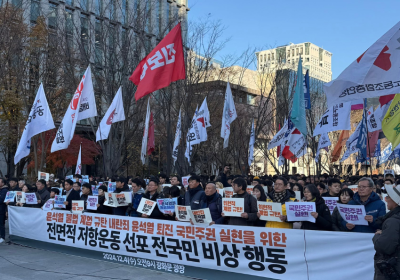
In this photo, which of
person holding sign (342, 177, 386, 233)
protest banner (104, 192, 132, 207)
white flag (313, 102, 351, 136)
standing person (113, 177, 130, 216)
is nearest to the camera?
person holding sign (342, 177, 386, 233)

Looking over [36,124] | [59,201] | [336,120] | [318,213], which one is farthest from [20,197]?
[336,120]

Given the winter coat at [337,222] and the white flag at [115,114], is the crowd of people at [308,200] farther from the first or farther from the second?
the white flag at [115,114]

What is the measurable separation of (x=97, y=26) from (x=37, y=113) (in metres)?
11.5

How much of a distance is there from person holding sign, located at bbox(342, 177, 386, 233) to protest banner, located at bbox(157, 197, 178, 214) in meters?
3.15

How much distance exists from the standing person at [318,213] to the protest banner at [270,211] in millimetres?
455

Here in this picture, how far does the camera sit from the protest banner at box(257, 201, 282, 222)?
6609 mm

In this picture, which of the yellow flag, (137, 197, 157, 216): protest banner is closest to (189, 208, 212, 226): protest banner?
(137, 197, 157, 216): protest banner

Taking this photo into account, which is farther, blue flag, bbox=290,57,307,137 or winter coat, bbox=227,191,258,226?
blue flag, bbox=290,57,307,137

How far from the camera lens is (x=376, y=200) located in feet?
19.8

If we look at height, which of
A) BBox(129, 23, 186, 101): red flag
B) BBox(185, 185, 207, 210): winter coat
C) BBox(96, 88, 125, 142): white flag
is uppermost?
BBox(129, 23, 186, 101): red flag

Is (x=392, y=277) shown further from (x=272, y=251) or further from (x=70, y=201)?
(x=70, y=201)

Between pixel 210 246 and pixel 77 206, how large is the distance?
3.66 meters

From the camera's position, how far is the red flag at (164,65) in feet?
35.5

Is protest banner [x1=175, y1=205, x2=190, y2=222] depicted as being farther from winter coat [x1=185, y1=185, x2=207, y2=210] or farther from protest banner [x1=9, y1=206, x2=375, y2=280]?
winter coat [x1=185, y1=185, x2=207, y2=210]
